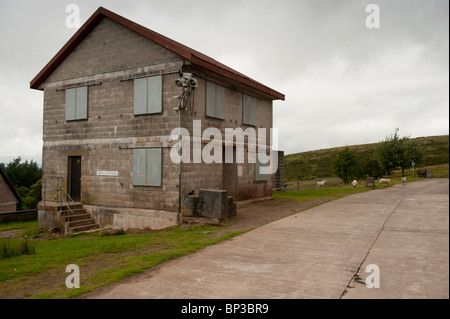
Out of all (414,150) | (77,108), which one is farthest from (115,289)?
(414,150)

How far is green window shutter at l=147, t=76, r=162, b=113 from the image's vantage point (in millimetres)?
12625

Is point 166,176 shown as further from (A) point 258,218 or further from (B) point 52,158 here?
(B) point 52,158

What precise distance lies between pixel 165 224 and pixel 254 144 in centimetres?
686

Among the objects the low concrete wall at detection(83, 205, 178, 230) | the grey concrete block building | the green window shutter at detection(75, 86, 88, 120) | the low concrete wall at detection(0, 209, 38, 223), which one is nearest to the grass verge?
the low concrete wall at detection(83, 205, 178, 230)

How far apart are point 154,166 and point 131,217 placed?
2433 mm

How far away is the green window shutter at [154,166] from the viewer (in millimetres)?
12523

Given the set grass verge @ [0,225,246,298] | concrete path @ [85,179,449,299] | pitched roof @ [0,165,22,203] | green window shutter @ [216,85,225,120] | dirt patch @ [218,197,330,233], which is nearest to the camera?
concrete path @ [85,179,449,299]

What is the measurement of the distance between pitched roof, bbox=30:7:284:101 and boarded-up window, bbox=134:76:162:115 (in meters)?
1.46

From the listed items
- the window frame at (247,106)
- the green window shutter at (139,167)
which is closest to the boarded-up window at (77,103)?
the green window shutter at (139,167)

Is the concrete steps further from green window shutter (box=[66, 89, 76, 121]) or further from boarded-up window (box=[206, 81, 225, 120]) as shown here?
boarded-up window (box=[206, 81, 225, 120])

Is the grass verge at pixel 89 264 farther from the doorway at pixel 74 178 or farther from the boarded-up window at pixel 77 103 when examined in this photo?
the boarded-up window at pixel 77 103

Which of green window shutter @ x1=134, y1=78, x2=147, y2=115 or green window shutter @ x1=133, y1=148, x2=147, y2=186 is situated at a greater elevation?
green window shutter @ x1=134, y1=78, x2=147, y2=115

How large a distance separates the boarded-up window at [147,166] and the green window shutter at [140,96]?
5.19ft
